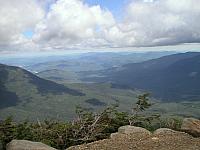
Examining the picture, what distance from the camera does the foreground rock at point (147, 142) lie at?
20.7 meters

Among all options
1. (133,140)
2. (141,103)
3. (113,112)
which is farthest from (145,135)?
(141,103)

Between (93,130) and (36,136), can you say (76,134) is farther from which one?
(36,136)

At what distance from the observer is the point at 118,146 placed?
21.1 m

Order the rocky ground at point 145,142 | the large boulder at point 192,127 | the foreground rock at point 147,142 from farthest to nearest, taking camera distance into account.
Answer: the large boulder at point 192,127 < the foreground rock at point 147,142 < the rocky ground at point 145,142

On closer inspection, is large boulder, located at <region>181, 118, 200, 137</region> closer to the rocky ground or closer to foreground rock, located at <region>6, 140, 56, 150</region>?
the rocky ground

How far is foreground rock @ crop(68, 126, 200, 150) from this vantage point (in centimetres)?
2070

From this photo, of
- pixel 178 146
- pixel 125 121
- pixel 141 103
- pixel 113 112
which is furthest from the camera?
pixel 141 103

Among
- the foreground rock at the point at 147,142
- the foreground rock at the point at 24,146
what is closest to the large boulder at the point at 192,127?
the foreground rock at the point at 147,142

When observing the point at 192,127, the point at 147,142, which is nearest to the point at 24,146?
the point at 147,142

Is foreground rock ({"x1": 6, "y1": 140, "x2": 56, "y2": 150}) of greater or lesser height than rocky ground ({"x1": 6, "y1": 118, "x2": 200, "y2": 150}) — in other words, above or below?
above

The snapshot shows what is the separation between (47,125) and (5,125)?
923cm

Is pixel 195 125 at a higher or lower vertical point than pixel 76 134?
higher

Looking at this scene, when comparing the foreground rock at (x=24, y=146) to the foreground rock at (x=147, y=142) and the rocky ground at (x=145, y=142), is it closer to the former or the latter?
the rocky ground at (x=145, y=142)

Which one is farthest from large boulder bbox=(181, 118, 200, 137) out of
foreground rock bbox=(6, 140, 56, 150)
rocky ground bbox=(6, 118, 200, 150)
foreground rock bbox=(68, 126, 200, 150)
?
foreground rock bbox=(6, 140, 56, 150)
